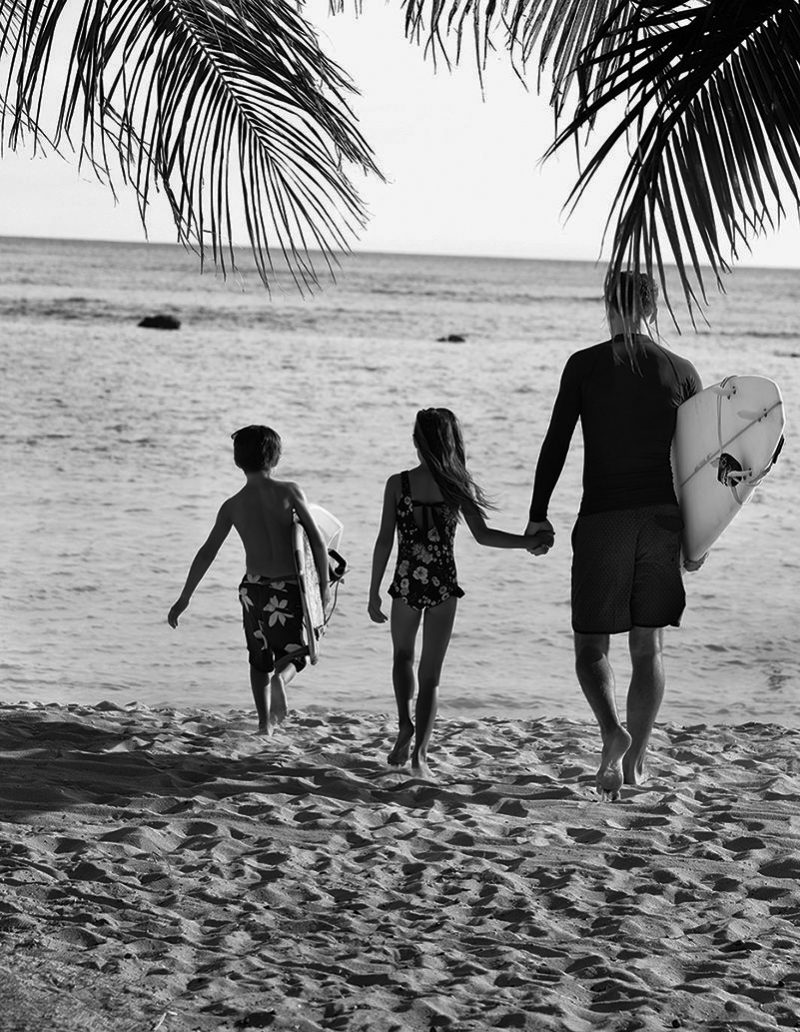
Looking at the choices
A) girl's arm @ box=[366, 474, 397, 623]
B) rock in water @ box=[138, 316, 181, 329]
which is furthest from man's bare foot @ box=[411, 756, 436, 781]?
rock in water @ box=[138, 316, 181, 329]

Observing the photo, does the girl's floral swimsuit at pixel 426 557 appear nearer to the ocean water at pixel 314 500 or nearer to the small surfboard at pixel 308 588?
the small surfboard at pixel 308 588

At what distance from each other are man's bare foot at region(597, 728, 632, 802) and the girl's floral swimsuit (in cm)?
88

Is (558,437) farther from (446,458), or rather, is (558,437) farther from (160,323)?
(160,323)

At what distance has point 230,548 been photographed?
10.3 meters

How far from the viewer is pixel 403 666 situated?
202 inches

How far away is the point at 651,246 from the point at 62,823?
2614 millimetres

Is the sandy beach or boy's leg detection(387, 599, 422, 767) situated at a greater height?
boy's leg detection(387, 599, 422, 767)

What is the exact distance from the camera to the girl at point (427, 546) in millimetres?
4992

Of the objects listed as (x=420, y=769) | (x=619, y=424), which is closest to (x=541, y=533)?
(x=619, y=424)

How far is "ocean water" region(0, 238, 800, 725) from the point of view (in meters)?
7.34

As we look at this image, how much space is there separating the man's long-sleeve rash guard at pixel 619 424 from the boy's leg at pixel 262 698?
164 cm

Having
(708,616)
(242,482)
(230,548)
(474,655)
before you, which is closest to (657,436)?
(474,655)

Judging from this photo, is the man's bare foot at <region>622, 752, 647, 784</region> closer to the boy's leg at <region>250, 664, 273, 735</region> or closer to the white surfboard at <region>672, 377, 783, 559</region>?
the white surfboard at <region>672, 377, 783, 559</region>

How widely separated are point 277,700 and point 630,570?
6.53 ft
